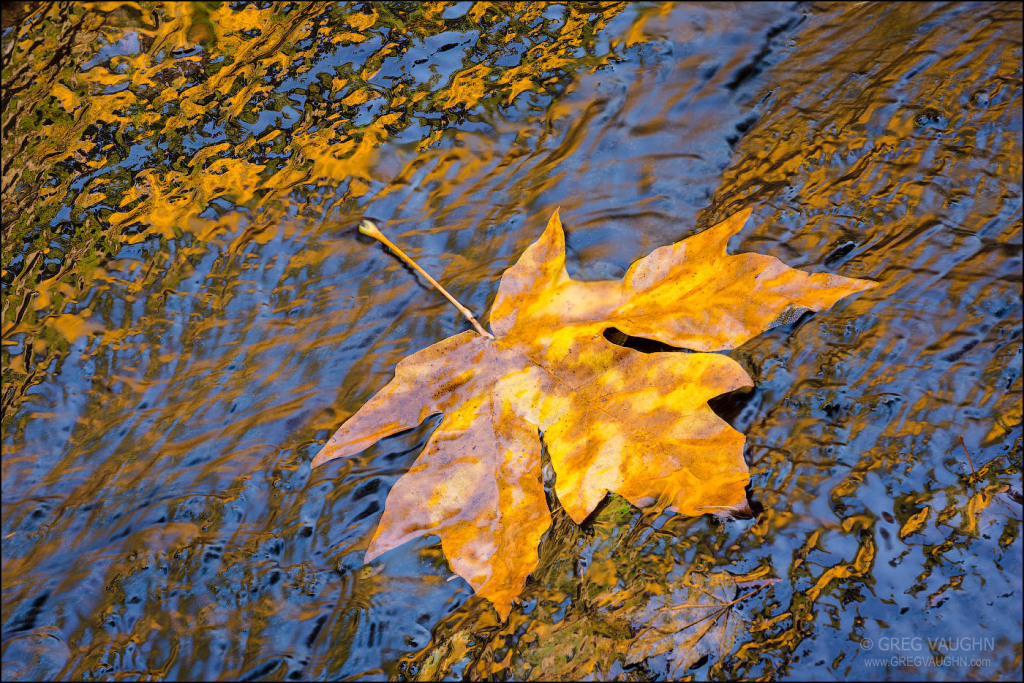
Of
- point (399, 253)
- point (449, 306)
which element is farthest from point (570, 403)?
point (399, 253)

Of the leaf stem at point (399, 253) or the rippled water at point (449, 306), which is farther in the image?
the leaf stem at point (399, 253)

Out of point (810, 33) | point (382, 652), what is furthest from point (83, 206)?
point (810, 33)

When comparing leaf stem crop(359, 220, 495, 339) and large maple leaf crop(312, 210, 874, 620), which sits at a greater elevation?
A: leaf stem crop(359, 220, 495, 339)

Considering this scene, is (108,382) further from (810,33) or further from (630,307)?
(810,33)

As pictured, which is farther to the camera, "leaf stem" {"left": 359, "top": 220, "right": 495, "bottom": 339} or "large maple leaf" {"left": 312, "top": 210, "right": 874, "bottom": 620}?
"leaf stem" {"left": 359, "top": 220, "right": 495, "bottom": 339}

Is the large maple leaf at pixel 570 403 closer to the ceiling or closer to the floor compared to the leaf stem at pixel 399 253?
closer to the floor
